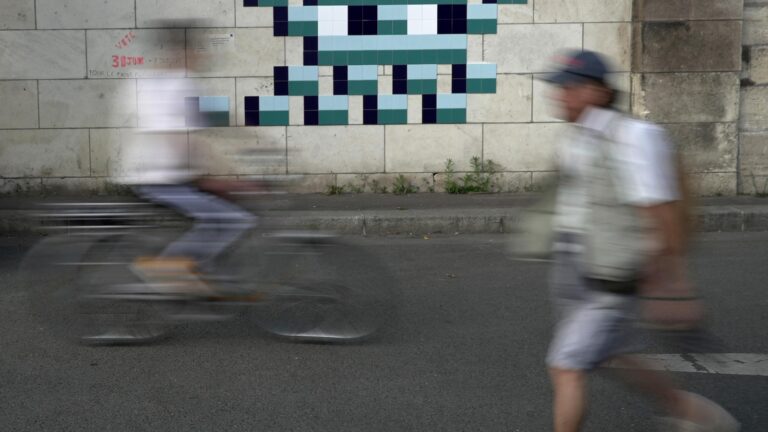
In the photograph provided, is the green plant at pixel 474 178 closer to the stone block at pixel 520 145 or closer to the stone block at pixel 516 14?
the stone block at pixel 520 145

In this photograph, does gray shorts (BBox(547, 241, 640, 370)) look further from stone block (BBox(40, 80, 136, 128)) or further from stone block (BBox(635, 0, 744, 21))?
stone block (BBox(40, 80, 136, 128))

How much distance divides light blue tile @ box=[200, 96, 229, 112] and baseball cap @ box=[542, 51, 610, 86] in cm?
898

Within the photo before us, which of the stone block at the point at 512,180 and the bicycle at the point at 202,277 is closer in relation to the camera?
the bicycle at the point at 202,277

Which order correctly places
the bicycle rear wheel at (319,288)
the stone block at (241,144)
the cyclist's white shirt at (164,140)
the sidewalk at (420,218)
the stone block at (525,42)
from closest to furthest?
the cyclist's white shirt at (164,140) → the bicycle rear wheel at (319,288) → the sidewalk at (420,218) → the stone block at (241,144) → the stone block at (525,42)

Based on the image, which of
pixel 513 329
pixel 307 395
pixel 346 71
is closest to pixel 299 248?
pixel 307 395

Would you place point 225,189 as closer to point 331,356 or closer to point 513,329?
point 331,356

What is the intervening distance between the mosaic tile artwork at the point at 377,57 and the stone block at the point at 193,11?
0.94ft

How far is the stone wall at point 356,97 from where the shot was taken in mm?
12164

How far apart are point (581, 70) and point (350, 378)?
239 centimetres

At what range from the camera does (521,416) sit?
478 cm

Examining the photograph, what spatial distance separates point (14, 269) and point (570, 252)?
6260 millimetres

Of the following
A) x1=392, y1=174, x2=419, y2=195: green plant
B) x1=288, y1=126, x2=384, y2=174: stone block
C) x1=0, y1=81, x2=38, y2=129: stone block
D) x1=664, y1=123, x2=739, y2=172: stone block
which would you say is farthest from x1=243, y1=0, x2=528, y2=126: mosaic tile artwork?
x1=0, y1=81, x2=38, y2=129: stone block

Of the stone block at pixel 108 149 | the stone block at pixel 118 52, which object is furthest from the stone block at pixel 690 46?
the stone block at pixel 108 149

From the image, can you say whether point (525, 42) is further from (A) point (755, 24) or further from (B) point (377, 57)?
(A) point (755, 24)
